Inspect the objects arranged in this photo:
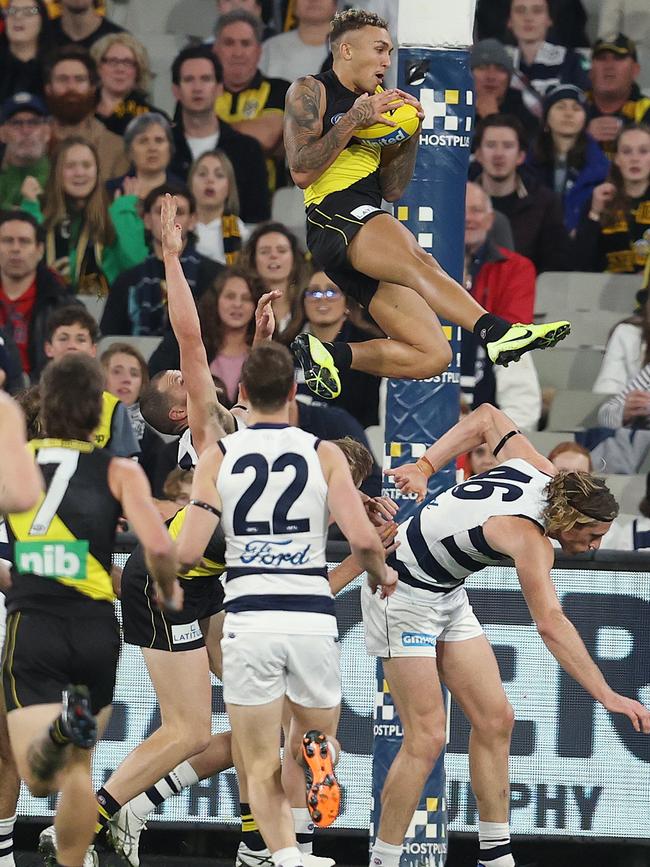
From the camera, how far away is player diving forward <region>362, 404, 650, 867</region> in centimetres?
680

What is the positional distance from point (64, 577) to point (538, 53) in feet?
22.9

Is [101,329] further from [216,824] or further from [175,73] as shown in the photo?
[216,824]

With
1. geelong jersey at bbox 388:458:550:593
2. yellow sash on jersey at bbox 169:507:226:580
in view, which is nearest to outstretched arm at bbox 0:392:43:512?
yellow sash on jersey at bbox 169:507:226:580

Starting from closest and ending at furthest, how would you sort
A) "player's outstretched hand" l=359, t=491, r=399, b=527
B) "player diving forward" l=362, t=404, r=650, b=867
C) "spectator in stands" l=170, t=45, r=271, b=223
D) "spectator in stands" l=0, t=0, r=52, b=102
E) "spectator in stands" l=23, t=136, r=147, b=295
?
"player diving forward" l=362, t=404, r=650, b=867 < "player's outstretched hand" l=359, t=491, r=399, b=527 < "spectator in stands" l=23, t=136, r=147, b=295 < "spectator in stands" l=170, t=45, r=271, b=223 < "spectator in stands" l=0, t=0, r=52, b=102

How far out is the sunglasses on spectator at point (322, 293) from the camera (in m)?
9.91

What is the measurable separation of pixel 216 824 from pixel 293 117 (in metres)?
3.50

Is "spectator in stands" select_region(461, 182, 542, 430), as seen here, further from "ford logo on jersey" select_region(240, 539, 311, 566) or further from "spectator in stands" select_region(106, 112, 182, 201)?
"ford logo on jersey" select_region(240, 539, 311, 566)

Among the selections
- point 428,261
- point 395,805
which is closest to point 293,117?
point 428,261

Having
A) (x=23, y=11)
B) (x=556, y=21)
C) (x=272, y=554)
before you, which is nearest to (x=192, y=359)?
(x=272, y=554)

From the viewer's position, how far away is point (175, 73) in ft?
37.0

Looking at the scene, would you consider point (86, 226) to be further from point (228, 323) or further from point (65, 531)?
point (65, 531)

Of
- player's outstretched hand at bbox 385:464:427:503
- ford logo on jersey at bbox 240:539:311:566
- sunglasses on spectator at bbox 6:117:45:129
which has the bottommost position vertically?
ford logo on jersey at bbox 240:539:311:566

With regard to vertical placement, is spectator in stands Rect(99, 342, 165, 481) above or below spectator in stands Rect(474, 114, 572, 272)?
below

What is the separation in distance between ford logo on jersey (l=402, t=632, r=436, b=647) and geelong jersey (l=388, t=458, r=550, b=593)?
21 cm
